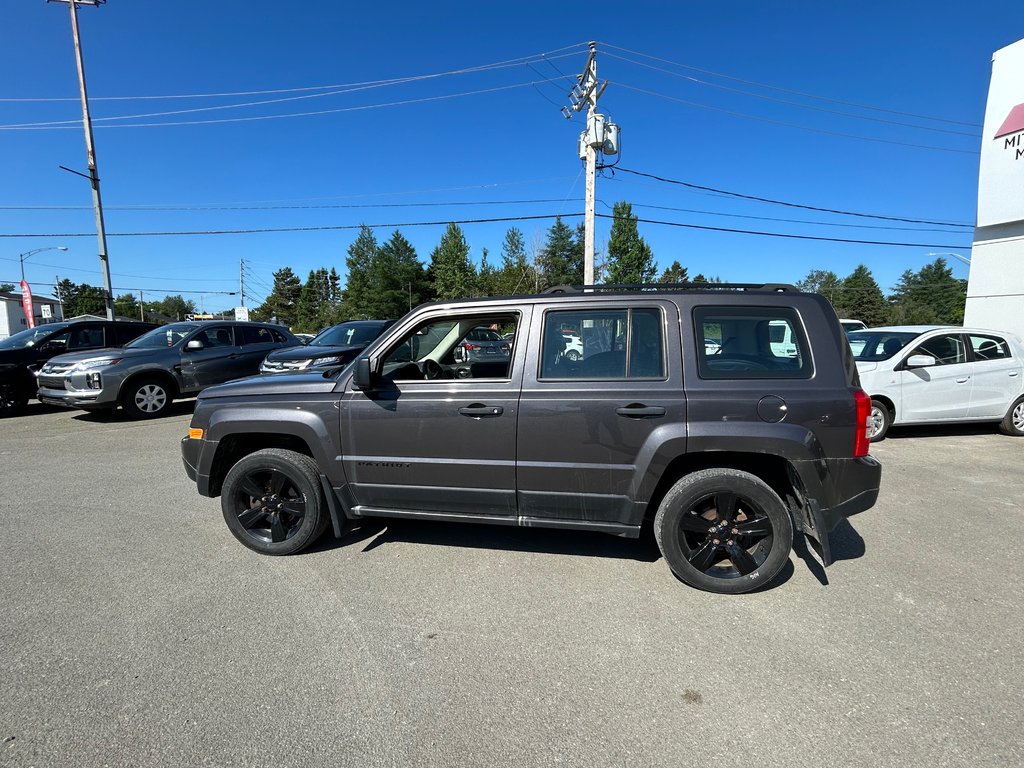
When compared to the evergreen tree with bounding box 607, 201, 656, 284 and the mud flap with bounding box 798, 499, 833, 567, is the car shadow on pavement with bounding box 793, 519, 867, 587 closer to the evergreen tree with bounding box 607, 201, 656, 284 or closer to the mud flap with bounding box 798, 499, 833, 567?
the mud flap with bounding box 798, 499, 833, 567

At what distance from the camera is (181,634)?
2.67 meters

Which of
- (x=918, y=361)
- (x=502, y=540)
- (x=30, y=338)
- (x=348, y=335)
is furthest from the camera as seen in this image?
(x=348, y=335)

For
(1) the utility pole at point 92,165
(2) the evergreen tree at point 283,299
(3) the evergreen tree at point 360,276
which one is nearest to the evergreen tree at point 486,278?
(3) the evergreen tree at point 360,276

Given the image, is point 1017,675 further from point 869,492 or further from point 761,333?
point 761,333

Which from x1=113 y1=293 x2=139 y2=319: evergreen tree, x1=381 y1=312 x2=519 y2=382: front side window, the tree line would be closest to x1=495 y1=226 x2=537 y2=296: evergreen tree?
the tree line

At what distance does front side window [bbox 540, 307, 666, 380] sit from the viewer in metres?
3.07

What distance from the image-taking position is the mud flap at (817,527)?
2836mm

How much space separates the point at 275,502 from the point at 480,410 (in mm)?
1742

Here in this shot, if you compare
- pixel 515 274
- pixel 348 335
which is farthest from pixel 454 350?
pixel 515 274

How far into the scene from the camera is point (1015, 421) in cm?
736

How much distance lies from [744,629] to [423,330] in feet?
8.92

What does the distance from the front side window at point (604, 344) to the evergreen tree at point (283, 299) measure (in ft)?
318

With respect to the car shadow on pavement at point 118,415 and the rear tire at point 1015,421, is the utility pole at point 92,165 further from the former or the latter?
the rear tire at point 1015,421

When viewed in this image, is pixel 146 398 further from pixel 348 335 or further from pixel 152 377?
pixel 348 335
